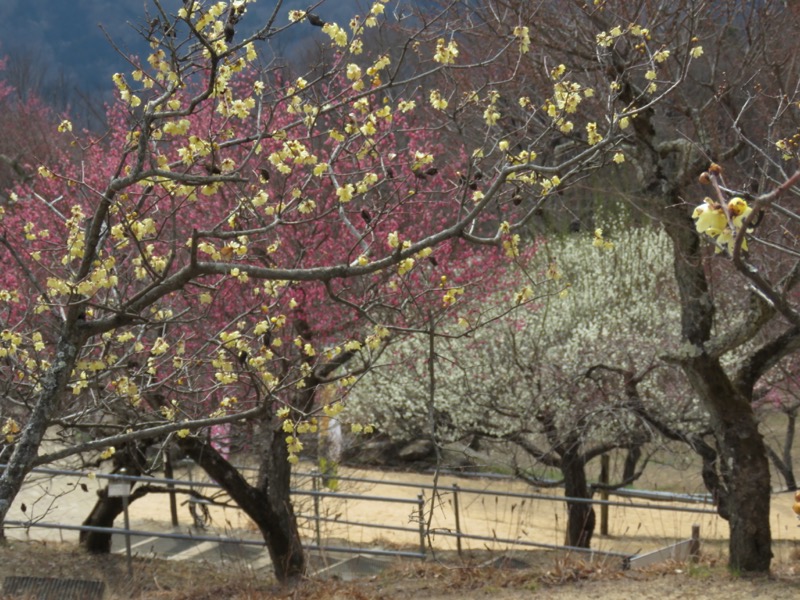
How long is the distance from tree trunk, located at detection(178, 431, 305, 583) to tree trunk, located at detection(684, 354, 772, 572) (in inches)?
151

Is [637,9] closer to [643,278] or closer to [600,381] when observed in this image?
[600,381]

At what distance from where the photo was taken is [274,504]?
8.70m

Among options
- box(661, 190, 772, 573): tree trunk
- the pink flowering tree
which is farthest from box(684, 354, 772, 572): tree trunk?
Result: the pink flowering tree

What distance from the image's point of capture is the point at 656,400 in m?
10.6

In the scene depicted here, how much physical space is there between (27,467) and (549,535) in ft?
32.0

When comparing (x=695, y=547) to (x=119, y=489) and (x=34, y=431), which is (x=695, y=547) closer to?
(x=119, y=489)

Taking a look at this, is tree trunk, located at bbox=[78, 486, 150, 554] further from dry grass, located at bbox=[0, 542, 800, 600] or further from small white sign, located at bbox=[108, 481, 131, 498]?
small white sign, located at bbox=[108, 481, 131, 498]

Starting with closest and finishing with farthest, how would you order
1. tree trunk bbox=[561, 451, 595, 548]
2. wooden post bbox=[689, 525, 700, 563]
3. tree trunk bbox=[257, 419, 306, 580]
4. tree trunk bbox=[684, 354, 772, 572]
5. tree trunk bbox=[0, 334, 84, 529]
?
tree trunk bbox=[0, 334, 84, 529] → tree trunk bbox=[684, 354, 772, 572] → wooden post bbox=[689, 525, 700, 563] → tree trunk bbox=[257, 419, 306, 580] → tree trunk bbox=[561, 451, 595, 548]

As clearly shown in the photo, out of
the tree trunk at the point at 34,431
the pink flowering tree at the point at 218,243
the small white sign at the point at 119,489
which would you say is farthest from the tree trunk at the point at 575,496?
the tree trunk at the point at 34,431

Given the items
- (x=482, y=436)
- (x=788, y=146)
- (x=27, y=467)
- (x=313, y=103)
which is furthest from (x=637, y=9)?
(x=482, y=436)

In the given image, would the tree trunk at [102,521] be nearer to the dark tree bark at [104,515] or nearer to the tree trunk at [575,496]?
the dark tree bark at [104,515]

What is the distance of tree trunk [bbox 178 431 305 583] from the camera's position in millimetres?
8414

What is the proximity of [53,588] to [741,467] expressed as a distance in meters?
5.60

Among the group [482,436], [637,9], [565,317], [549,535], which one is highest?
[637,9]
